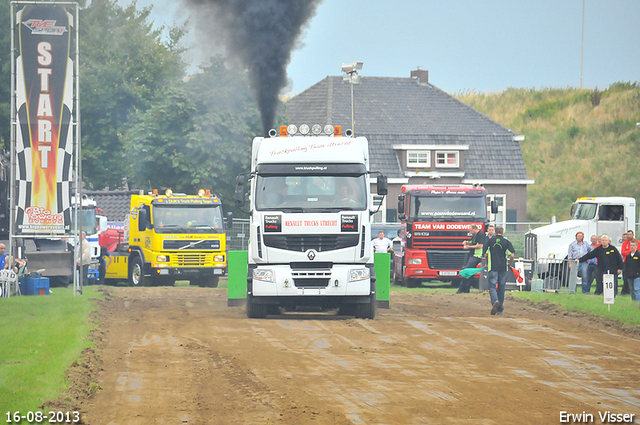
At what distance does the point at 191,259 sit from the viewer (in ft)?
94.6

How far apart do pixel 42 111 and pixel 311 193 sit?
7893 millimetres

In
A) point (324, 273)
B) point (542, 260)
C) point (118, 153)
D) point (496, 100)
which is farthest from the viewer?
point (496, 100)

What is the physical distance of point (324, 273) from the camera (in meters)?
17.0

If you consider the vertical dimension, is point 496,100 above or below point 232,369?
above

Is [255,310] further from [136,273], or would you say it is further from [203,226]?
[136,273]

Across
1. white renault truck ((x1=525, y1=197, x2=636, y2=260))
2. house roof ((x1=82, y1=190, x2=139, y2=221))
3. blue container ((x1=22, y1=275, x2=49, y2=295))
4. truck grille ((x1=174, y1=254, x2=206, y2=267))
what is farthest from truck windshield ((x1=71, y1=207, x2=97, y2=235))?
house roof ((x1=82, y1=190, x2=139, y2=221))

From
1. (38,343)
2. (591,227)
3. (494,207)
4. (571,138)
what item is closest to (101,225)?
(494,207)

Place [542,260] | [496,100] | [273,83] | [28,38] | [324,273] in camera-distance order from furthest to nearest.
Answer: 1. [496,100]
2. [542,260]
3. [273,83]
4. [28,38]
5. [324,273]

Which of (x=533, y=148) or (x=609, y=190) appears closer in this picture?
(x=609, y=190)

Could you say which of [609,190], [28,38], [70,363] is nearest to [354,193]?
[70,363]

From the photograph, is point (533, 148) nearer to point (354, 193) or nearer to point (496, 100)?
point (496, 100)

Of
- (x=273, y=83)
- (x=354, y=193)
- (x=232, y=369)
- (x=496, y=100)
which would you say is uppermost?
(x=496, y=100)

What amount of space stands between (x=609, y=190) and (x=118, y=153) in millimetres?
30744

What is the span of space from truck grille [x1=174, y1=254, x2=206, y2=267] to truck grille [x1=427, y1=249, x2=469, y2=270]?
729 cm
